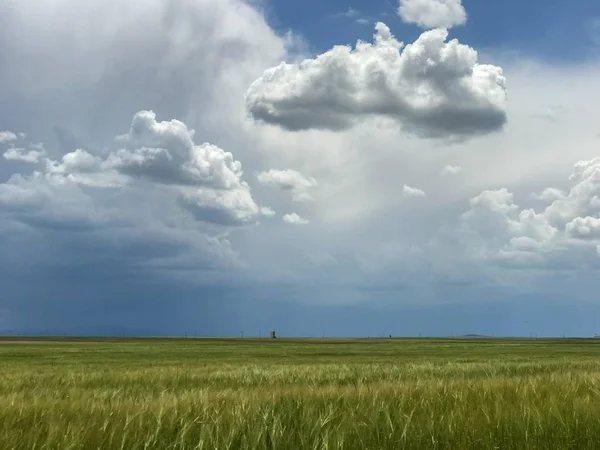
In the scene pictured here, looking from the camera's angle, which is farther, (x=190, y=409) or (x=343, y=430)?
(x=190, y=409)

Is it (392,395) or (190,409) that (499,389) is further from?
(190,409)

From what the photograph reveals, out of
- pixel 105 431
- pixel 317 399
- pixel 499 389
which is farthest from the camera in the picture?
pixel 499 389

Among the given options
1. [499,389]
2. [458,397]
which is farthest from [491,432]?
[499,389]

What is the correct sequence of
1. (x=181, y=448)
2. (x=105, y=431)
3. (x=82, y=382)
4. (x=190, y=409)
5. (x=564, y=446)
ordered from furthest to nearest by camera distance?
1. (x=82, y=382)
2. (x=190, y=409)
3. (x=564, y=446)
4. (x=105, y=431)
5. (x=181, y=448)

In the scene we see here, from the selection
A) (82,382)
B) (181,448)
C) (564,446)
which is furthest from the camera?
(82,382)

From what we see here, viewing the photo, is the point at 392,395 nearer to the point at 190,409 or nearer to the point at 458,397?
the point at 458,397

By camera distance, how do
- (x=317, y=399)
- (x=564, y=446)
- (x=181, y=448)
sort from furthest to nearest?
(x=317, y=399) → (x=564, y=446) → (x=181, y=448)

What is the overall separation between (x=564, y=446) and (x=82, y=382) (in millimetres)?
10169

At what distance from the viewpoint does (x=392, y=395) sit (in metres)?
7.29

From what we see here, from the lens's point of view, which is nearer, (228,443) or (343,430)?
(228,443)

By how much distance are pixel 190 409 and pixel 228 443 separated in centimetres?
122

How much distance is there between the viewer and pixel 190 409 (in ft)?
18.3

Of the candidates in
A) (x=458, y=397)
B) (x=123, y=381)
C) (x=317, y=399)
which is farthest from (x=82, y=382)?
(x=458, y=397)

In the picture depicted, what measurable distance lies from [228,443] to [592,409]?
3819 mm
